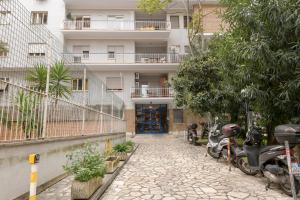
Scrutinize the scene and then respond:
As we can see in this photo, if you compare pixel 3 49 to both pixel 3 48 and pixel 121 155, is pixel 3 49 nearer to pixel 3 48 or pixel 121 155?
pixel 3 48

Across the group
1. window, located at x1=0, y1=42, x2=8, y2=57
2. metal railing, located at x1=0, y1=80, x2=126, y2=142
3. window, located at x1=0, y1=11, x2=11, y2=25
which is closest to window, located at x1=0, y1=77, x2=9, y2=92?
metal railing, located at x1=0, y1=80, x2=126, y2=142

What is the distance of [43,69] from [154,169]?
4131 millimetres

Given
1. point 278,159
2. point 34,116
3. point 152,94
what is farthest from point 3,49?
point 152,94

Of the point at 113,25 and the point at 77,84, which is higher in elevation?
the point at 113,25

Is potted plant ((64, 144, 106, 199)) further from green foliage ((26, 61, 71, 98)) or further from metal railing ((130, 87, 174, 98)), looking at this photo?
metal railing ((130, 87, 174, 98))

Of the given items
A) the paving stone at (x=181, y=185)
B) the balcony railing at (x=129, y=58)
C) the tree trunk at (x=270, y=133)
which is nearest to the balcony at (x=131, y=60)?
the balcony railing at (x=129, y=58)

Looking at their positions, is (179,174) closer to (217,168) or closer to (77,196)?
(217,168)

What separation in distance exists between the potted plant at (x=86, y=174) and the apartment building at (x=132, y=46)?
17171 millimetres

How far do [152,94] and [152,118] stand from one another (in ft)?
9.58

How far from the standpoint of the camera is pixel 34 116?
4852 mm

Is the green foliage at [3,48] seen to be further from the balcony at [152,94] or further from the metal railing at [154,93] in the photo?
the metal railing at [154,93]

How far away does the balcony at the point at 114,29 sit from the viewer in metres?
22.3

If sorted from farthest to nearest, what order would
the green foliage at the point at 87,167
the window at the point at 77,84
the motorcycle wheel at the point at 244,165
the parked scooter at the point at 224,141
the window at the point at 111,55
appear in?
the window at the point at 111,55, the window at the point at 77,84, the parked scooter at the point at 224,141, the motorcycle wheel at the point at 244,165, the green foliage at the point at 87,167

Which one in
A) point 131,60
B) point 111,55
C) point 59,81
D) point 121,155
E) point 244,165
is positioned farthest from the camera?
point 111,55
